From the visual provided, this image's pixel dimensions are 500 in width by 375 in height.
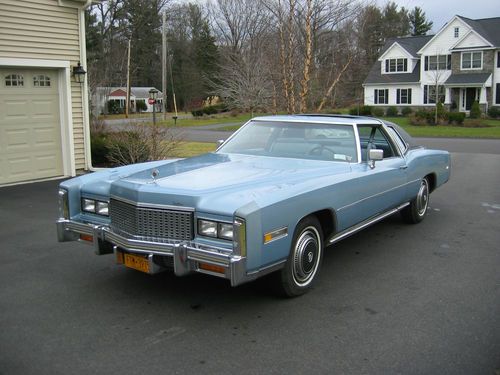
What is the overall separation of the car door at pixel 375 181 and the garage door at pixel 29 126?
24.4ft

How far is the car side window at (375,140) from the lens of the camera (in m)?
6.42

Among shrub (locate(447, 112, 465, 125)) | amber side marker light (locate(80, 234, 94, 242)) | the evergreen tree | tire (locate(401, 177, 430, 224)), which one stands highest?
the evergreen tree

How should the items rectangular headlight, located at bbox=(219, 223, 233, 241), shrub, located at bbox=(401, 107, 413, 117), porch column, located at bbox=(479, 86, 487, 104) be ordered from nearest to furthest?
1. rectangular headlight, located at bbox=(219, 223, 233, 241)
2. porch column, located at bbox=(479, 86, 487, 104)
3. shrub, located at bbox=(401, 107, 413, 117)

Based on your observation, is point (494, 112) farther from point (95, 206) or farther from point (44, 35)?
point (95, 206)

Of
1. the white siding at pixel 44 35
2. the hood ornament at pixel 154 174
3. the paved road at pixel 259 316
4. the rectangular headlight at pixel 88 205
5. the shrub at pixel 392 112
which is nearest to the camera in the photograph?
the paved road at pixel 259 316

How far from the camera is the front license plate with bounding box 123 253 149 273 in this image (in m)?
4.22

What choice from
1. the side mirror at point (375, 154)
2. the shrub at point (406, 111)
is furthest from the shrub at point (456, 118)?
the side mirror at point (375, 154)

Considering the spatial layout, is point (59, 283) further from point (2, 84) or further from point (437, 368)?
point (2, 84)

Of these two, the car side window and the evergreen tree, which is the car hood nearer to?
the car side window

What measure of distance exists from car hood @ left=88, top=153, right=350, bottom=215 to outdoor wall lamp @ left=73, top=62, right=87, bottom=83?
712 centimetres

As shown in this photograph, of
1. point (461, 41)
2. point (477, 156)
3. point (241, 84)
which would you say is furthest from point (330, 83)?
point (461, 41)

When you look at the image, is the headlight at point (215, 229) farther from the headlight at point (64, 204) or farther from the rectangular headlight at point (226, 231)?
the headlight at point (64, 204)

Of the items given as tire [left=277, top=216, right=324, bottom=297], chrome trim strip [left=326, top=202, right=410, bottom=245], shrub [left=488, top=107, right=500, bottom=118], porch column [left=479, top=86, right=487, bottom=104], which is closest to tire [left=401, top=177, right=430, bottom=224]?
chrome trim strip [left=326, top=202, right=410, bottom=245]

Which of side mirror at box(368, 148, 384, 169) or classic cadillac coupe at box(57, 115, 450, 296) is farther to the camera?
side mirror at box(368, 148, 384, 169)
